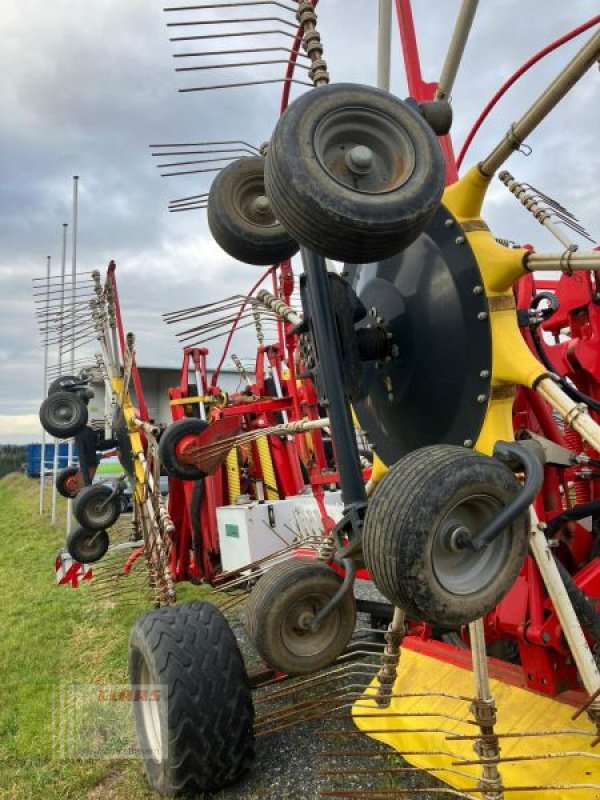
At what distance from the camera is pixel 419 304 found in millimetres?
2127

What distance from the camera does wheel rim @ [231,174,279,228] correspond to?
8.46ft

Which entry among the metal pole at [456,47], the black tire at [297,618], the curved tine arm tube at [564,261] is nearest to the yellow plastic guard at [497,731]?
the black tire at [297,618]

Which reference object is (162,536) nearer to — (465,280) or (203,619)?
(203,619)

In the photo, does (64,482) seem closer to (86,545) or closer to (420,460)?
(86,545)

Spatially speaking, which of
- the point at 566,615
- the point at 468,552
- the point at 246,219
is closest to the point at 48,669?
the point at 246,219

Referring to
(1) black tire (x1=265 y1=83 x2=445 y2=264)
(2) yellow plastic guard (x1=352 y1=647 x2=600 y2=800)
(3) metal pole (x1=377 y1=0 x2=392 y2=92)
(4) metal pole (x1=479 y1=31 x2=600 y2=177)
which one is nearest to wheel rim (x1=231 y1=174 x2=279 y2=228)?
(3) metal pole (x1=377 y1=0 x2=392 y2=92)

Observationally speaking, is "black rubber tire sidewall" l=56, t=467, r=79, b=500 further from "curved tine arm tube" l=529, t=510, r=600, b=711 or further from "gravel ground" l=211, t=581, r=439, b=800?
"curved tine arm tube" l=529, t=510, r=600, b=711

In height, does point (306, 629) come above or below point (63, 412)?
below

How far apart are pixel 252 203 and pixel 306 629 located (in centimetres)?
165

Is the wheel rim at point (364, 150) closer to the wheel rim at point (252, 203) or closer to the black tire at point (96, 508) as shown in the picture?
the wheel rim at point (252, 203)

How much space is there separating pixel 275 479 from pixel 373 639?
2855mm

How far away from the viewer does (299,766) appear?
2926mm

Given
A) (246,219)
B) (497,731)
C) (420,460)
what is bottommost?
(497,731)

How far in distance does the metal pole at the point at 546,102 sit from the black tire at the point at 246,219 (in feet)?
3.02
